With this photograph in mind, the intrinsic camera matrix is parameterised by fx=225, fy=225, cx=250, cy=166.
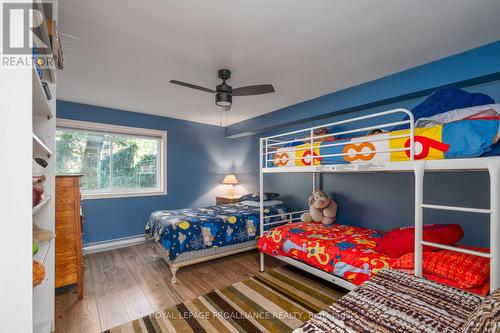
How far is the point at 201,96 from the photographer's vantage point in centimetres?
327

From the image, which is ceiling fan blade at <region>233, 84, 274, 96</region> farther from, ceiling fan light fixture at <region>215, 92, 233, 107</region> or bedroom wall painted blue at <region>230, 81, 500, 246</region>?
bedroom wall painted blue at <region>230, 81, 500, 246</region>

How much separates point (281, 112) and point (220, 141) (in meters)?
1.75

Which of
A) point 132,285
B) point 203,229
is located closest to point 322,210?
point 203,229

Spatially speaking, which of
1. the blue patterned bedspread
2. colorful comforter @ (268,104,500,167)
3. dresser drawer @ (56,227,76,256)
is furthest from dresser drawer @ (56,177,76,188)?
colorful comforter @ (268,104,500,167)

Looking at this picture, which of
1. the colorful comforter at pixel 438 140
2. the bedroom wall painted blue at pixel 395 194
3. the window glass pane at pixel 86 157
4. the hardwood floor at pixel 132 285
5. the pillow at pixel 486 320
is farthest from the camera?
the window glass pane at pixel 86 157

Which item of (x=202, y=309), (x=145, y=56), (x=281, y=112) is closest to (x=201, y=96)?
(x=145, y=56)

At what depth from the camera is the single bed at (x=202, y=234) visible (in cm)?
263

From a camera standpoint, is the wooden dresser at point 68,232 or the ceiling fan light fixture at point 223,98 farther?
the ceiling fan light fixture at point 223,98

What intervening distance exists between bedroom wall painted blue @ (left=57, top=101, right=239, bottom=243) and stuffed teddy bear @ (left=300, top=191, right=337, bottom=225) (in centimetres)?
227

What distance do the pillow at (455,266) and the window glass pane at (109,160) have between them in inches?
159

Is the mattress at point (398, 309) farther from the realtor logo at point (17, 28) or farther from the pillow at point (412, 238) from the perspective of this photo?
the realtor logo at point (17, 28)

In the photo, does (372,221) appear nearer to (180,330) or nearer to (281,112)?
(281,112)

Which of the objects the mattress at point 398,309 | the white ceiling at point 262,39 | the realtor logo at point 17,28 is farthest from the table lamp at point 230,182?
the realtor logo at point 17,28

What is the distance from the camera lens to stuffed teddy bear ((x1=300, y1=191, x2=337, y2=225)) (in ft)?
9.94
